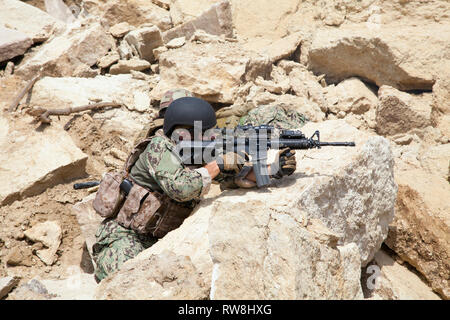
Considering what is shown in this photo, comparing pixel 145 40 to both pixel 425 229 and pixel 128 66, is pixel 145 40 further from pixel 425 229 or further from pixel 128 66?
pixel 425 229

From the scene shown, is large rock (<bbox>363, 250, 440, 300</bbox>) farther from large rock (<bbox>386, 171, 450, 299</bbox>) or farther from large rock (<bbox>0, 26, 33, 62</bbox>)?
large rock (<bbox>0, 26, 33, 62</bbox>)

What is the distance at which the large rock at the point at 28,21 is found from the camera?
800cm

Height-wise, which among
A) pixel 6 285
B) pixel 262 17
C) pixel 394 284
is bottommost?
pixel 394 284

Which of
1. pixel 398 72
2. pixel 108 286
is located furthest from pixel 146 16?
pixel 108 286

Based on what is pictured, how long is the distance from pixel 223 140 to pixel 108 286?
1.66m

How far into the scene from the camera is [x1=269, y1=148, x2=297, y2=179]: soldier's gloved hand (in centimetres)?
368

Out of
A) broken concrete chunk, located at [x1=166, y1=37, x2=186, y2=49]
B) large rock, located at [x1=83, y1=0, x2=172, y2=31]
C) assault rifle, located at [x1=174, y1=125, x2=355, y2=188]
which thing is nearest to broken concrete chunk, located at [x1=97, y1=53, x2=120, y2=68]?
broken concrete chunk, located at [x1=166, y1=37, x2=186, y2=49]

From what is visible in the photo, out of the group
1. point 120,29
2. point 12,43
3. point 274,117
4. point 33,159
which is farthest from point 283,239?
point 12,43

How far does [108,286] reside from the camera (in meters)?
2.79

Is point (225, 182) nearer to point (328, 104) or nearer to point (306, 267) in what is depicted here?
point (306, 267)

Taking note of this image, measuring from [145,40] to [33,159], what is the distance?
3.44m

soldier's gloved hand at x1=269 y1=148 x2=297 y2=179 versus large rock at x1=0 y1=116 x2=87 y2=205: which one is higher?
soldier's gloved hand at x1=269 y1=148 x2=297 y2=179

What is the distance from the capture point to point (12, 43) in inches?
293

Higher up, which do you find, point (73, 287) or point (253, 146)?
point (253, 146)
